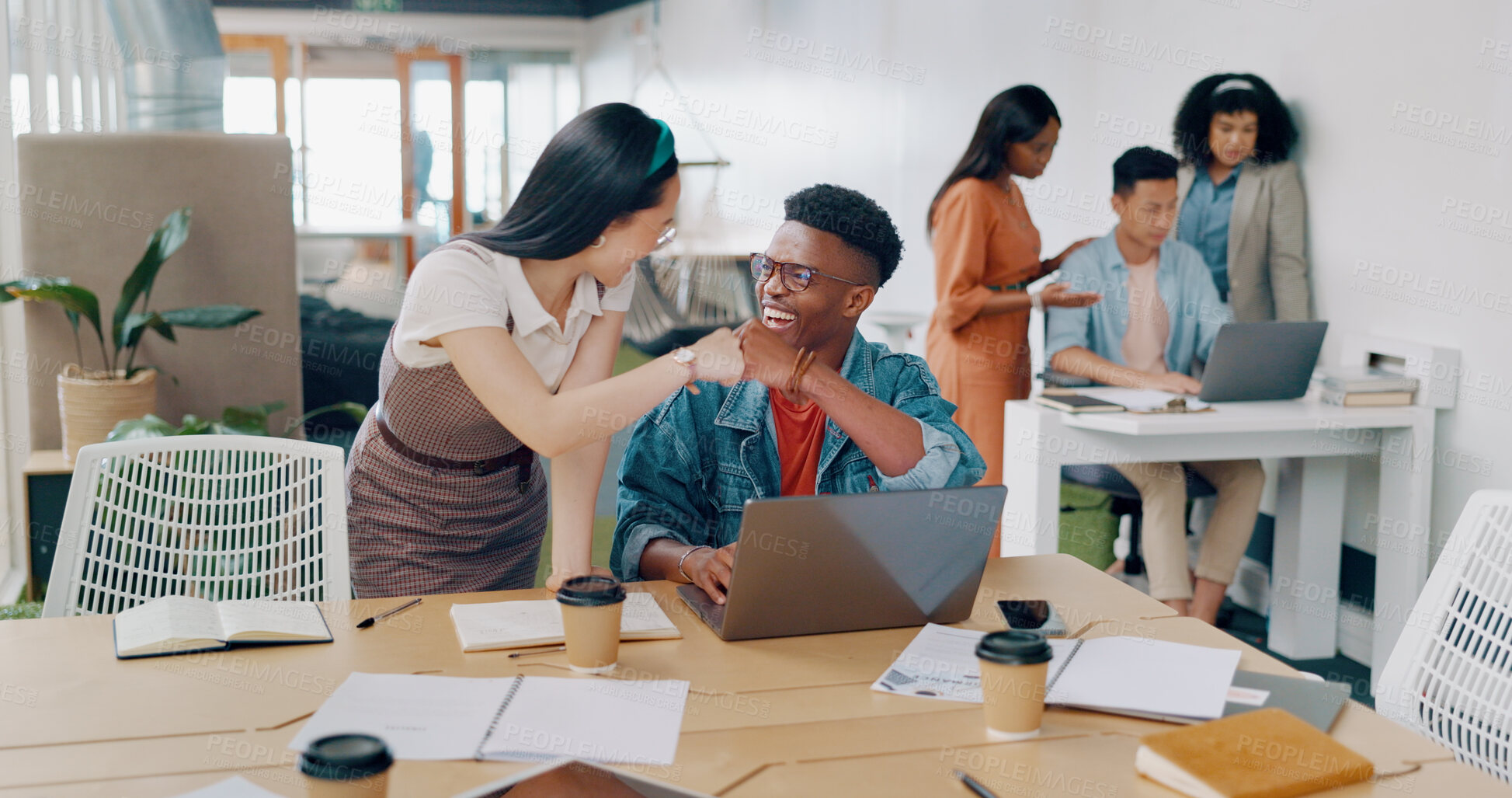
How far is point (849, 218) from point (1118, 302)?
1659mm

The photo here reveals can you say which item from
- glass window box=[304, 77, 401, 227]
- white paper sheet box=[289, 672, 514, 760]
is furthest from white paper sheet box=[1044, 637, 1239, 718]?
glass window box=[304, 77, 401, 227]

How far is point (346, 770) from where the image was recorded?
32.1 inches

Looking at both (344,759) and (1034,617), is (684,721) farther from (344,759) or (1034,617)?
(1034,617)

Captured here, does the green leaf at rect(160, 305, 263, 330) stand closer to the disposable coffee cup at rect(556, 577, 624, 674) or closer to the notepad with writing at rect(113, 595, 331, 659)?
the notepad with writing at rect(113, 595, 331, 659)

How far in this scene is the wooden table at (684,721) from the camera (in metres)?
Answer: 1.05

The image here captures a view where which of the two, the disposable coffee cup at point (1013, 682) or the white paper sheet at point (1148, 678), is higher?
the disposable coffee cup at point (1013, 682)

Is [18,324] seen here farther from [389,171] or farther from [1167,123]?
[389,171]

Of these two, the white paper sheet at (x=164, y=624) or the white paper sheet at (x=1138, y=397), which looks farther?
the white paper sheet at (x=1138, y=397)

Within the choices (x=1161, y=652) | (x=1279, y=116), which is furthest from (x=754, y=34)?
(x=1161, y=652)

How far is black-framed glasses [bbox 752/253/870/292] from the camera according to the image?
1852mm

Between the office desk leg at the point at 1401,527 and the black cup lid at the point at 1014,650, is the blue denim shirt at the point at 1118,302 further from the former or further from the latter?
the black cup lid at the point at 1014,650

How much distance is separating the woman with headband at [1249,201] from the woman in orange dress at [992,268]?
1.58 feet

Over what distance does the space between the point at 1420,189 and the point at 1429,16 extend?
430 millimetres

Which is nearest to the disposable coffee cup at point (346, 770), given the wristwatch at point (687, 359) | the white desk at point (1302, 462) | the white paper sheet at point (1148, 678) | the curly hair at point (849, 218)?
the white paper sheet at point (1148, 678)
